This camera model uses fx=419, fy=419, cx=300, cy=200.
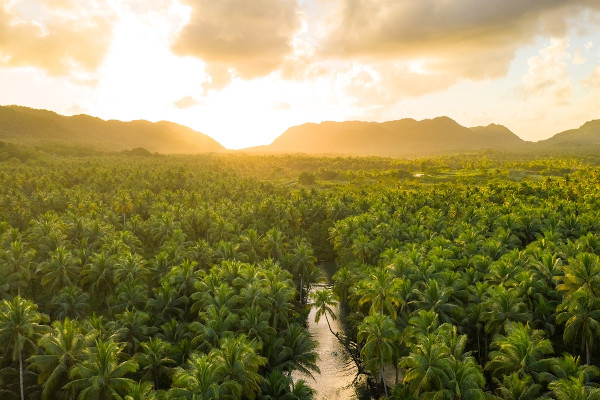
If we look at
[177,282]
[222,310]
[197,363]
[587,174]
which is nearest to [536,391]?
[197,363]

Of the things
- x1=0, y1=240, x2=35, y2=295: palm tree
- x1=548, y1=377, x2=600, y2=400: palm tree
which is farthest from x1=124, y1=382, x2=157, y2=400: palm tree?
x1=0, y1=240, x2=35, y2=295: palm tree

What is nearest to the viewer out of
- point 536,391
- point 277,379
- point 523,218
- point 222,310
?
point 536,391

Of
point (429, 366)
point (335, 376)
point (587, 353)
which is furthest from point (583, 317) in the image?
point (335, 376)

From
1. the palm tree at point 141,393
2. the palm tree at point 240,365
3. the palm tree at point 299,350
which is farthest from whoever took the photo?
the palm tree at point 299,350

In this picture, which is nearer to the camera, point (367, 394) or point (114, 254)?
point (367, 394)

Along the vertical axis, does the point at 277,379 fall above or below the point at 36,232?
below

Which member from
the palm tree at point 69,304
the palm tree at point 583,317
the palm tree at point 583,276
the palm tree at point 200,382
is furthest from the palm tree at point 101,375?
the palm tree at point 583,276

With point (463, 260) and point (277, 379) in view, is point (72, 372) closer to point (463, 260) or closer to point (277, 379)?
point (277, 379)

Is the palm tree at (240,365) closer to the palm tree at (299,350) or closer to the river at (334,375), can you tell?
the palm tree at (299,350)
